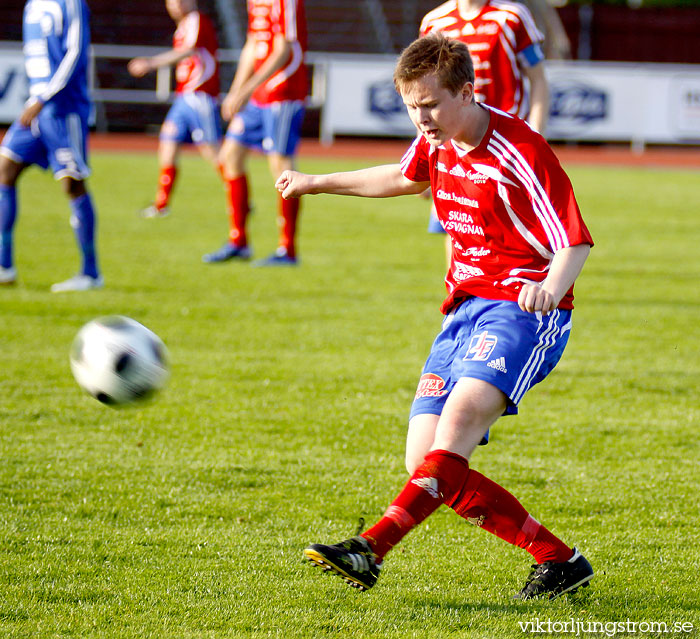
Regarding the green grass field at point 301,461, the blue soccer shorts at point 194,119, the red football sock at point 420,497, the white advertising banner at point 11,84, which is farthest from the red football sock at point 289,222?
the white advertising banner at point 11,84

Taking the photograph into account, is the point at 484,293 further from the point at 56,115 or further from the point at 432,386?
the point at 56,115

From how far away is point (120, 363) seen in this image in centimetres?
348

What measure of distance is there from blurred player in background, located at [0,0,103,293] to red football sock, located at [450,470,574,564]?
16.7 ft

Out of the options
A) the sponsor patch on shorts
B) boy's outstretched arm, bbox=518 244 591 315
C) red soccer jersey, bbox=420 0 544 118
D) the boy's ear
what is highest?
the boy's ear

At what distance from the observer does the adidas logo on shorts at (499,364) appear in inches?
117

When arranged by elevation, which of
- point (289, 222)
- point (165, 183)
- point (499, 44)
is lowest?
point (165, 183)

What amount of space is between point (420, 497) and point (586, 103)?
19017 mm

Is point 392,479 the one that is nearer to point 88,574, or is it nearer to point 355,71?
point 88,574

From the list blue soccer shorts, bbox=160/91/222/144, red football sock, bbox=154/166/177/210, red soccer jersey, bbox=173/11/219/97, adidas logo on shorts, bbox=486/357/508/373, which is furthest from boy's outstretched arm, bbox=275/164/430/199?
red soccer jersey, bbox=173/11/219/97

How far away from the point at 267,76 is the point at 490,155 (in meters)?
5.75

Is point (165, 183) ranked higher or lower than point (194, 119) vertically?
lower

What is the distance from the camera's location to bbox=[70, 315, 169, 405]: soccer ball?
3.47m

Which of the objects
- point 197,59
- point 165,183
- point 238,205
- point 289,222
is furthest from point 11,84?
point 289,222

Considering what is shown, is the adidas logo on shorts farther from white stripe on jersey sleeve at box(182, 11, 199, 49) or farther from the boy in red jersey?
white stripe on jersey sleeve at box(182, 11, 199, 49)
